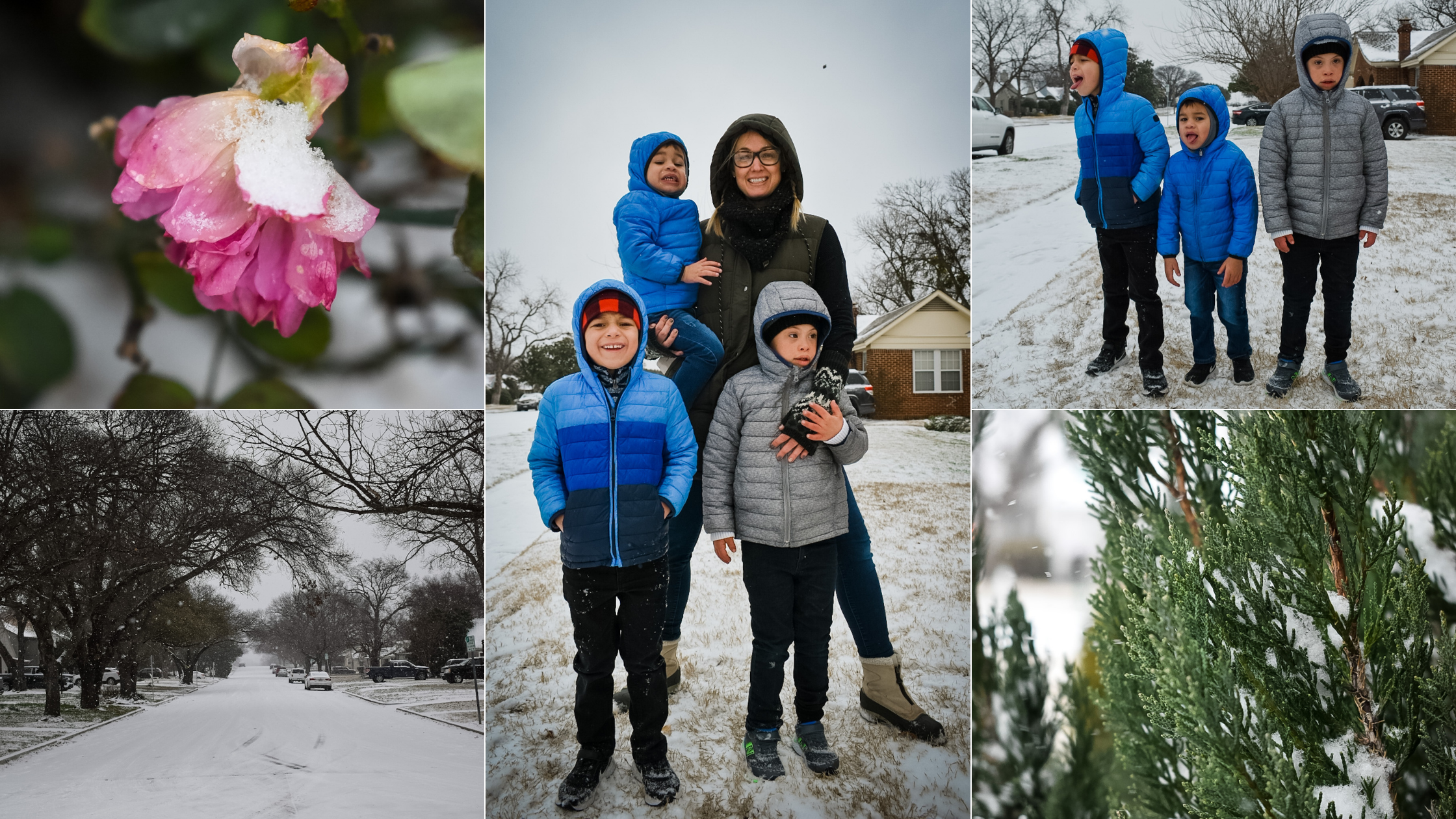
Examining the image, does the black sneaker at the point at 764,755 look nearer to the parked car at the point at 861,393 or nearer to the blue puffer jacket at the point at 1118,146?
the parked car at the point at 861,393

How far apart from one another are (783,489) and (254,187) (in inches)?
59.7

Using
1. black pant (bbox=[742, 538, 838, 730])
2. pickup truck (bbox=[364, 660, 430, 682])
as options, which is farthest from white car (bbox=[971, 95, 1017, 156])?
pickup truck (bbox=[364, 660, 430, 682])

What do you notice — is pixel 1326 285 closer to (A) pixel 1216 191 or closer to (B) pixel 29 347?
(A) pixel 1216 191

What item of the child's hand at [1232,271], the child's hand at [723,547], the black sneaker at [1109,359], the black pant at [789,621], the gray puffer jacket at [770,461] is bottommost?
the black pant at [789,621]

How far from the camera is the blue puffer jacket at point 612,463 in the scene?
2.34 meters

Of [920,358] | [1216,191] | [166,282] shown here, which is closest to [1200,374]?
[1216,191]

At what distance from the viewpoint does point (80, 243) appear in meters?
2.61

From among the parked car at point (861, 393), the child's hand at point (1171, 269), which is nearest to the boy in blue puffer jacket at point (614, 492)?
the parked car at point (861, 393)

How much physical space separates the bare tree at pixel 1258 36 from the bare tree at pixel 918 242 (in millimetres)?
696

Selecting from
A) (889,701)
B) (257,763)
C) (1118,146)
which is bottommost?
(257,763)

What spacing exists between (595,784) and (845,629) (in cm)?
81

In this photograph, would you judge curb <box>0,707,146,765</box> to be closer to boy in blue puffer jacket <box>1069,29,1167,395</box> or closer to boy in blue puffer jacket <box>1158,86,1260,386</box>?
boy in blue puffer jacket <box>1069,29,1167,395</box>

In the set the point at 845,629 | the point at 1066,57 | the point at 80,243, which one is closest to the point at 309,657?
the point at 80,243

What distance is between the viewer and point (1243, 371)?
8.14 feet
